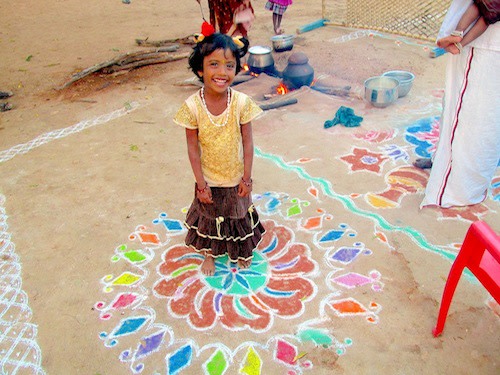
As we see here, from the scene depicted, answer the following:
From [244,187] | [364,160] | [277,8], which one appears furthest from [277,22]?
[244,187]

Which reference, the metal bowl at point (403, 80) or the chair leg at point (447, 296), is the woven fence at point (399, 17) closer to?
the metal bowl at point (403, 80)

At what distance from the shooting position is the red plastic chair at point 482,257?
1692mm

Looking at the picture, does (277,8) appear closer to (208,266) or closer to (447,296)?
(208,266)

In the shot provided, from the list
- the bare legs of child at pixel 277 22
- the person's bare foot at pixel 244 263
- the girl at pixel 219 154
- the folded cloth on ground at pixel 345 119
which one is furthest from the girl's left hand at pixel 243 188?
the bare legs of child at pixel 277 22

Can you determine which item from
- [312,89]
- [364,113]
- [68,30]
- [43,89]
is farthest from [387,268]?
[68,30]

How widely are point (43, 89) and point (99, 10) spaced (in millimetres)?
4916

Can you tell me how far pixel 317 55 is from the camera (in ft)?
20.7

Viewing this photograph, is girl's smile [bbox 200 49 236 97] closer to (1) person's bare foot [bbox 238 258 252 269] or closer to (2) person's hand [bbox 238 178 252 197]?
(2) person's hand [bbox 238 178 252 197]

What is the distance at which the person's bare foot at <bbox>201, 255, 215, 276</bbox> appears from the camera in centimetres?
263

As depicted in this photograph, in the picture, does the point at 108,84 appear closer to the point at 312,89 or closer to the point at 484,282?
the point at 312,89

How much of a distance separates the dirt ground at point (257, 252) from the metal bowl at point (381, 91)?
0.10m

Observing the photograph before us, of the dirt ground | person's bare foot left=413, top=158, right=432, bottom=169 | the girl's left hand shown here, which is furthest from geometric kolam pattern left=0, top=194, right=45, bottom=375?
person's bare foot left=413, top=158, right=432, bottom=169

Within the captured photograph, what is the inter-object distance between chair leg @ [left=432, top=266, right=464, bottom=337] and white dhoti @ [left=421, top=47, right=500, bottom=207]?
3.74 feet

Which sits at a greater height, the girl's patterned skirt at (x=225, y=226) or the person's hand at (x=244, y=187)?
the person's hand at (x=244, y=187)
